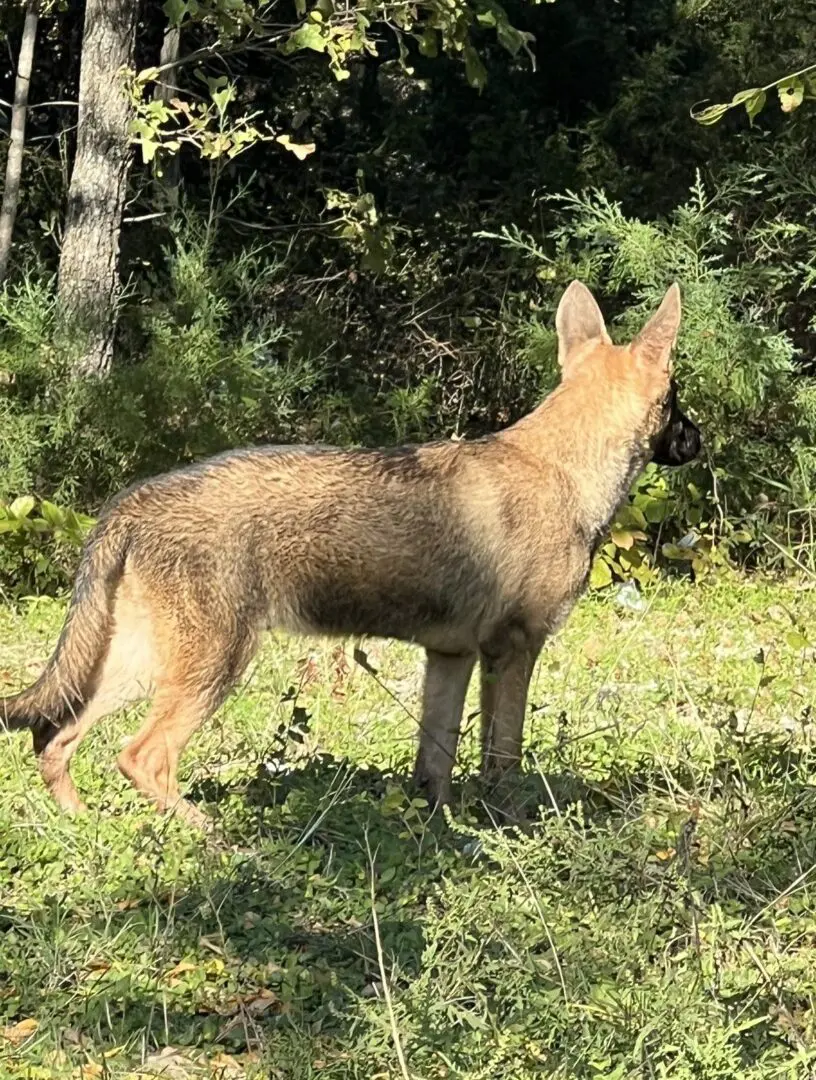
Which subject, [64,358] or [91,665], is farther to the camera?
[64,358]

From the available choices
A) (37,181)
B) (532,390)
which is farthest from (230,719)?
(37,181)

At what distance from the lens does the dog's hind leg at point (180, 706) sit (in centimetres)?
566

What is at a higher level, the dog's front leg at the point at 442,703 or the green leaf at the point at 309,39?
the green leaf at the point at 309,39

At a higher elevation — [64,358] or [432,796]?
[64,358]

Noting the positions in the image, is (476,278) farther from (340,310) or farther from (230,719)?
(230,719)

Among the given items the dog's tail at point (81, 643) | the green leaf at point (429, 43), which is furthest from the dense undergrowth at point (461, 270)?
the dog's tail at point (81, 643)

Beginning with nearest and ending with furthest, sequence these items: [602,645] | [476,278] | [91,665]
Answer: [91,665], [602,645], [476,278]

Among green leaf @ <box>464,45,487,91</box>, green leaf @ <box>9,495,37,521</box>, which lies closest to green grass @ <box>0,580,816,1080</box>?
green leaf @ <box>9,495,37,521</box>

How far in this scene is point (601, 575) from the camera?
402 inches

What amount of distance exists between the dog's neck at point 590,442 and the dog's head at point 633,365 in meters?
0.01

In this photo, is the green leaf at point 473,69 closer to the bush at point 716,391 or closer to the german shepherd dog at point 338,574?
the bush at point 716,391

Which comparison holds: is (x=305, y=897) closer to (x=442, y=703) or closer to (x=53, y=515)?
(x=442, y=703)

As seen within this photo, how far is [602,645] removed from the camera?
28.6 feet

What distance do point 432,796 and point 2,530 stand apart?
14.3ft
